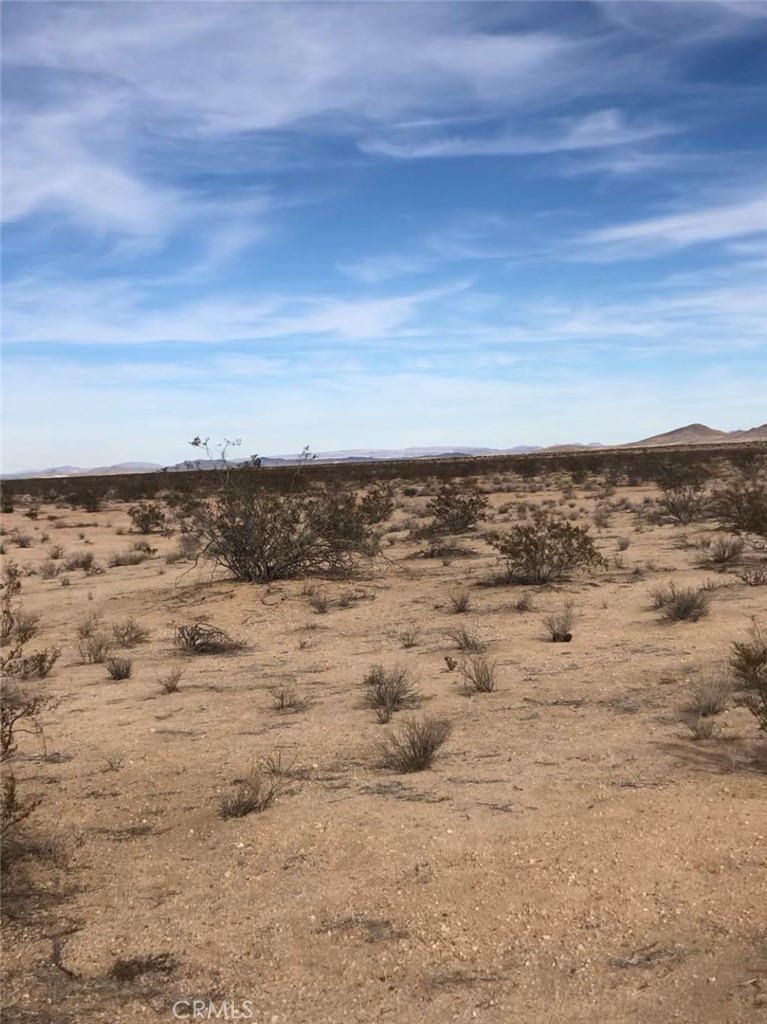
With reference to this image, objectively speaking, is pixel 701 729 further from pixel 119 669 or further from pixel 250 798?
pixel 119 669

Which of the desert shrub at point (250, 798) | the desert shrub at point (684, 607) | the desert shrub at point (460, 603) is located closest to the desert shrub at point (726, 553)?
the desert shrub at point (684, 607)

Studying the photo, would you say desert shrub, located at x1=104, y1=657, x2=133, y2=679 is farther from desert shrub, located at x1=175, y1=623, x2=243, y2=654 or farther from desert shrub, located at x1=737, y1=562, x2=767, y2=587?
desert shrub, located at x1=737, y1=562, x2=767, y2=587

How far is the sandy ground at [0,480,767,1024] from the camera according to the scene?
3.47 metres

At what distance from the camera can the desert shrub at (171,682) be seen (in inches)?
327

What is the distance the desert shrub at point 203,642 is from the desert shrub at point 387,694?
9.00 feet

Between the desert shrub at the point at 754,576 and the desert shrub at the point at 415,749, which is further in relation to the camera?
the desert shrub at the point at 754,576

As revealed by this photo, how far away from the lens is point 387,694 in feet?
24.1

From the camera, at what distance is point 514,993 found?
11.2ft

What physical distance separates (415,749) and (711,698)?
2514mm

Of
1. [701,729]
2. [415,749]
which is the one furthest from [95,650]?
[701,729]

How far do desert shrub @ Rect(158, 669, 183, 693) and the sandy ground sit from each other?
0.10 m

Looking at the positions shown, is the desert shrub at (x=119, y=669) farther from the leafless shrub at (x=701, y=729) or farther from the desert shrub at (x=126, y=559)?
the desert shrub at (x=126, y=559)

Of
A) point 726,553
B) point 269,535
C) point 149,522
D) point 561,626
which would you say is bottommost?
point 561,626

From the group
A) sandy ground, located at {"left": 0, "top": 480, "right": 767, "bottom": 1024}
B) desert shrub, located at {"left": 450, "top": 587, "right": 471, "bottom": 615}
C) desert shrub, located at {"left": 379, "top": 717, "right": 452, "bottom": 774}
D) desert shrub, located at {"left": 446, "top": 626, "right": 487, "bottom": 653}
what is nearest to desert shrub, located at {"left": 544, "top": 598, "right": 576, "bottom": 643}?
sandy ground, located at {"left": 0, "top": 480, "right": 767, "bottom": 1024}
